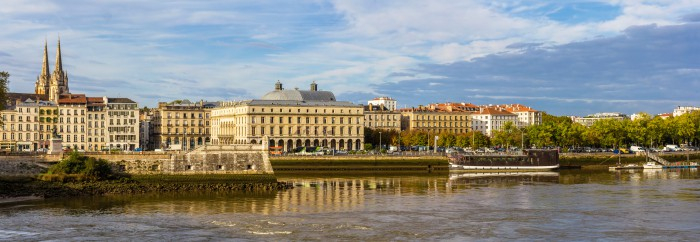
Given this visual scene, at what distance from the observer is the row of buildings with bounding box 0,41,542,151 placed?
106875mm

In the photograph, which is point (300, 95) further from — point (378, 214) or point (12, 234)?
point (12, 234)

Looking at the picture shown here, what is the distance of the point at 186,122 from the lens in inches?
5020

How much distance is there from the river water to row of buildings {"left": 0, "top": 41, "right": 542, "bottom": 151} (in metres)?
47.3

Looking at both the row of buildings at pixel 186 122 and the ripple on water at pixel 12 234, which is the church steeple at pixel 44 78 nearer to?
the row of buildings at pixel 186 122

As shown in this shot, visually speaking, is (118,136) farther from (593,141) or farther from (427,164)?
(593,141)

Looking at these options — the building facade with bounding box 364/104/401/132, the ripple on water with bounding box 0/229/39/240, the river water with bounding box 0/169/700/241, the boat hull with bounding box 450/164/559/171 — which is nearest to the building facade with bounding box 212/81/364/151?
the building facade with bounding box 364/104/401/132

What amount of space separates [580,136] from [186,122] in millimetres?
58564

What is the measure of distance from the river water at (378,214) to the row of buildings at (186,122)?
47278 millimetres

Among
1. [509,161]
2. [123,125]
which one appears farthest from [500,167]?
[123,125]

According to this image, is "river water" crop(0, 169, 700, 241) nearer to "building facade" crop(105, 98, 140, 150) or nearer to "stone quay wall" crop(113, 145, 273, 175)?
"stone quay wall" crop(113, 145, 273, 175)

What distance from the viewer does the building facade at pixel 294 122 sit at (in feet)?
385

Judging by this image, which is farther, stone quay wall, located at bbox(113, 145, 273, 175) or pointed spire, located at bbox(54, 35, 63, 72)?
pointed spire, located at bbox(54, 35, 63, 72)

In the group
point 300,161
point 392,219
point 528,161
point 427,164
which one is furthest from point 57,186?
point 528,161

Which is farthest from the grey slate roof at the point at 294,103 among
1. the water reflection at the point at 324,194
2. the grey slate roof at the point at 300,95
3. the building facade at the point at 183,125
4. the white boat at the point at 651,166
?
the white boat at the point at 651,166
